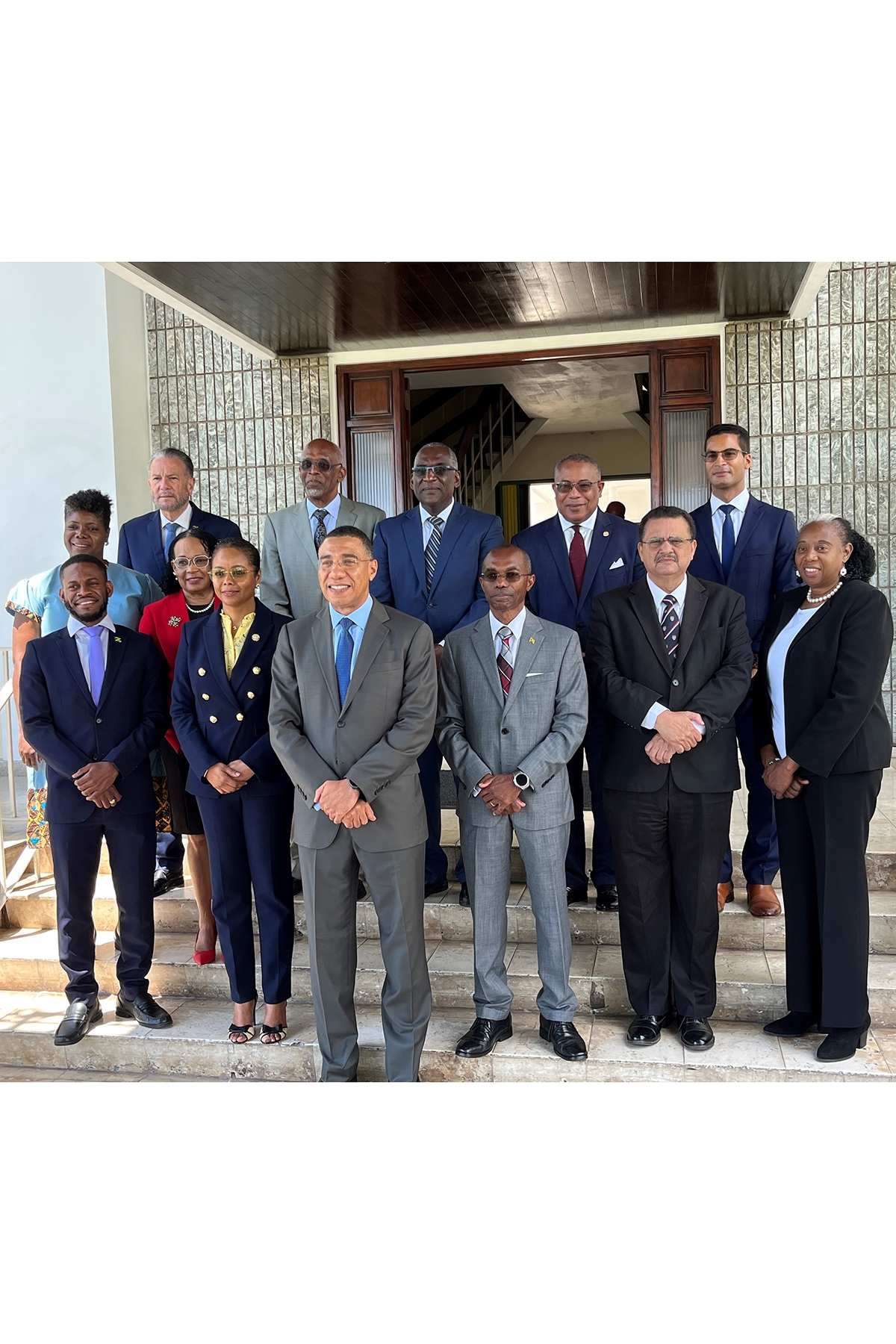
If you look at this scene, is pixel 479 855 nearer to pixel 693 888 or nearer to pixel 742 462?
pixel 693 888

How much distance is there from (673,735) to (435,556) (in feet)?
4.18

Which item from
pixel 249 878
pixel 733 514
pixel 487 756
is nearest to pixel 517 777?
pixel 487 756

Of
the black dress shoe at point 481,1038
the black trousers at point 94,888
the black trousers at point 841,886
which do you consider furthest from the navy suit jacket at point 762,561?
the black trousers at point 94,888

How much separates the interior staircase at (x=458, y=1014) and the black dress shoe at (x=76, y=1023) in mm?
54

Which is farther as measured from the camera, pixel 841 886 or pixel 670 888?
pixel 670 888

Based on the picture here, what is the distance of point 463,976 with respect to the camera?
3.79 metres

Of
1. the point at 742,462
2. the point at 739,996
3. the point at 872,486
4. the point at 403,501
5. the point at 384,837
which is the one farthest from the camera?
the point at 403,501

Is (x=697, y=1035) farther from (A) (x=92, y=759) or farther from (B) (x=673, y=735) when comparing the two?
(A) (x=92, y=759)

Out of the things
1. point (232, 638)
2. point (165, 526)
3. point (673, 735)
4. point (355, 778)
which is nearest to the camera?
point (355, 778)

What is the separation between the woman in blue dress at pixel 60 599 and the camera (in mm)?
4086

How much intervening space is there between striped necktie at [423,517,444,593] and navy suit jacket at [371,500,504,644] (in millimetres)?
17

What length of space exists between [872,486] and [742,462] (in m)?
2.93

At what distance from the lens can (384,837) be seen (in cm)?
313

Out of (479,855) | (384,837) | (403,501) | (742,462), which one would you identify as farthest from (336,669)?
(403,501)
